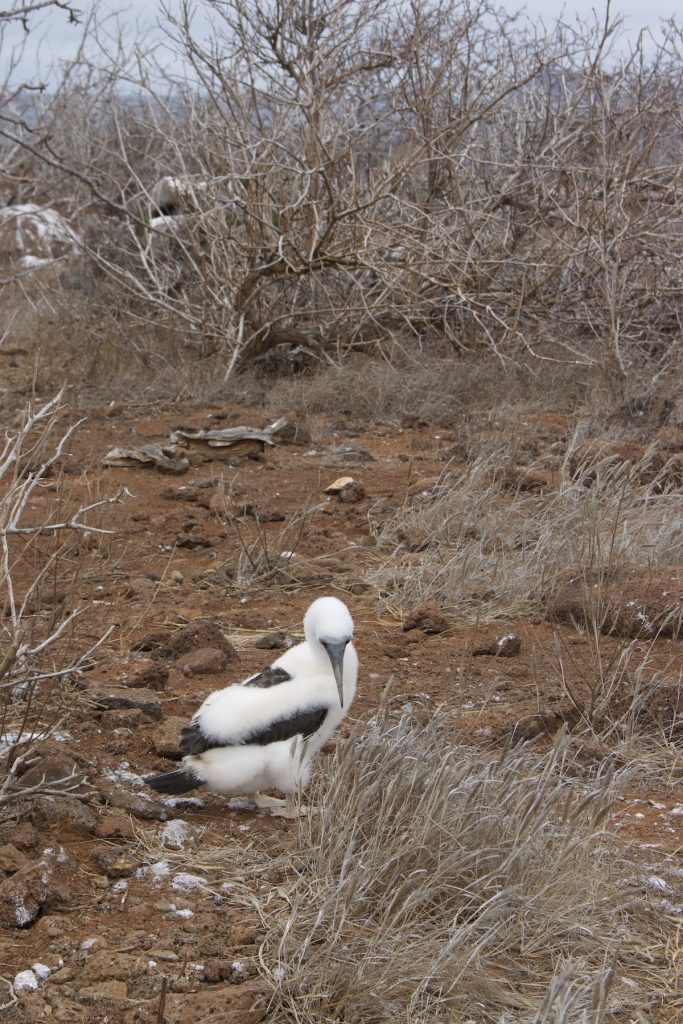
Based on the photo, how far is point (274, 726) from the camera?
3186 mm

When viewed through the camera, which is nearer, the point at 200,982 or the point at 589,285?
the point at 200,982

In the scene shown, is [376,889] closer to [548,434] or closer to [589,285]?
[548,434]

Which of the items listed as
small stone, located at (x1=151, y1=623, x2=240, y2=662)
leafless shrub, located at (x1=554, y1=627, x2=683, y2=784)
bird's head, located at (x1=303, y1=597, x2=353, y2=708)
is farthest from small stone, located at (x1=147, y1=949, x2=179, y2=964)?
small stone, located at (x1=151, y1=623, x2=240, y2=662)

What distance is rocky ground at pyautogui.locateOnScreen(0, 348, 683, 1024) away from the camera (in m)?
2.45

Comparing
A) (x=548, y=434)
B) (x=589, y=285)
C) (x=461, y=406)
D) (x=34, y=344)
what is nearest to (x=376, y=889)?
(x=548, y=434)

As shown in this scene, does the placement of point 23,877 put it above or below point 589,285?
below

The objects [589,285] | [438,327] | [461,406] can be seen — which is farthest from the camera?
[438,327]

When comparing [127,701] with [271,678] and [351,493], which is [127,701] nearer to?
[271,678]

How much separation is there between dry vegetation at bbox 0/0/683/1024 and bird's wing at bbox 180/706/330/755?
17 centimetres

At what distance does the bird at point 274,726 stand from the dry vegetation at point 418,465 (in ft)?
0.42

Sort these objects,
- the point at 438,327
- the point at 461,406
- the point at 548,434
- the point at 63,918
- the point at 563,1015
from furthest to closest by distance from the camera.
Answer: the point at 438,327 → the point at 461,406 → the point at 548,434 → the point at 63,918 → the point at 563,1015

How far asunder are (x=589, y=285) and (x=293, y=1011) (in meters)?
7.65

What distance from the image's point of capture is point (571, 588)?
15.4 ft

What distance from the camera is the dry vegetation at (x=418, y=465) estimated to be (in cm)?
260
